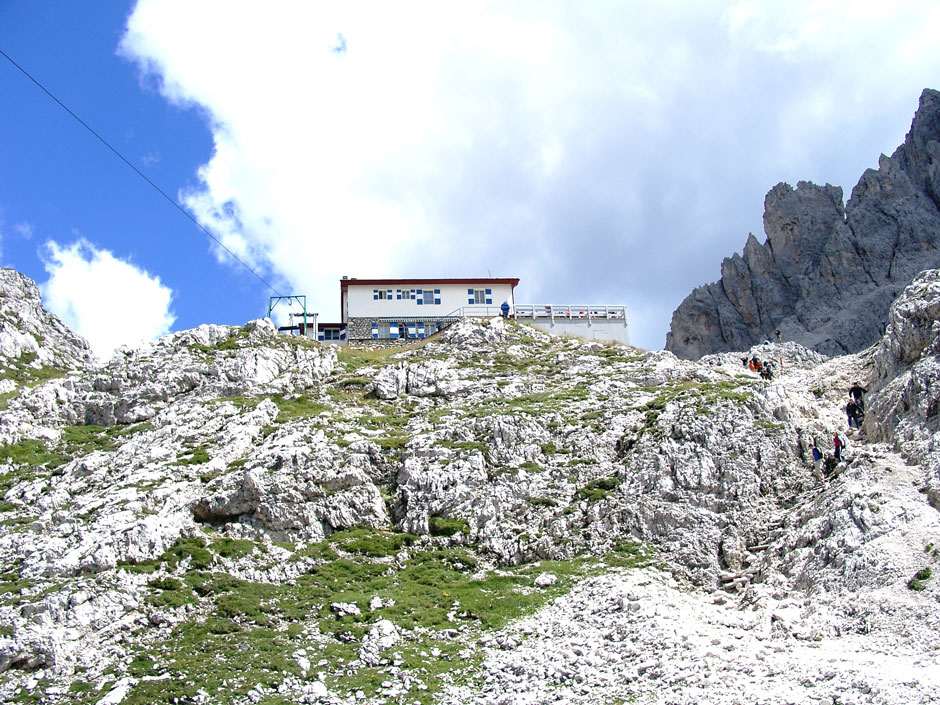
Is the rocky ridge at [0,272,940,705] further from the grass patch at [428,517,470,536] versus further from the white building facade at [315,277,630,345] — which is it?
the white building facade at [315,277,630,345]

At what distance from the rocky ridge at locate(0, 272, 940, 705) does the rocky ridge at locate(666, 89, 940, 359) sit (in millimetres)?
64973

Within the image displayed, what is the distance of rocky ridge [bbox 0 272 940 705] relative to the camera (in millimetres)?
27484

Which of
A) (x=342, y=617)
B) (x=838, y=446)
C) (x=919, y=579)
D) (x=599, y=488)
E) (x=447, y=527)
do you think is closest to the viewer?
(x=919, y=579)

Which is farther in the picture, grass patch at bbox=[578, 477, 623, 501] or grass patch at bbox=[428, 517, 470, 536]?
grass patch at bbox=[578, 477, 623, 501]

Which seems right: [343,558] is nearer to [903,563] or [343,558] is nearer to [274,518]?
[274,518]

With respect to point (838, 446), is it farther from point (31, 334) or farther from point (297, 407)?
point (31, 334)

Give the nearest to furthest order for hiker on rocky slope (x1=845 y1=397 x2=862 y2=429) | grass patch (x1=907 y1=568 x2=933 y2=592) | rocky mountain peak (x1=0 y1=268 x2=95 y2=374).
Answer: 1. grass patch (x1=907 y1=568 x2=933 y2=592)
2. hiker on rocky slope (x1=845 y1=397 x2=862 y2=429)
3. rocky mountain peak (x1=0 y1=268 x2=95 y2=374)

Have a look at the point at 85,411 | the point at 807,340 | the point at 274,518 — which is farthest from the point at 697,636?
the point at 807,340

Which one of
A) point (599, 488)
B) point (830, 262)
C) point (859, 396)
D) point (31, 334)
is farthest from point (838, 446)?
point (830, 262)

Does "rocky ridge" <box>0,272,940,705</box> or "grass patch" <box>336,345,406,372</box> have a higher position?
"grass patch" <box>336,345,406,372</box>

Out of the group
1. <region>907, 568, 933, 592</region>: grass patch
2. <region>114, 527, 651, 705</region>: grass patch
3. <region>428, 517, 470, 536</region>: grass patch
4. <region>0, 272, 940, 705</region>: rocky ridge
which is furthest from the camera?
<region>428, 517, 470, 536</region>: grass patch

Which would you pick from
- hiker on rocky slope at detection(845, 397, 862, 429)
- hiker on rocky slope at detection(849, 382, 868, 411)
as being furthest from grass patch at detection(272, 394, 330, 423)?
hiker on rocky slope at detection(849, 382, 868, 411)

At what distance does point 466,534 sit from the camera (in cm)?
3891

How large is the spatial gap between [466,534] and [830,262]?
326 ft
